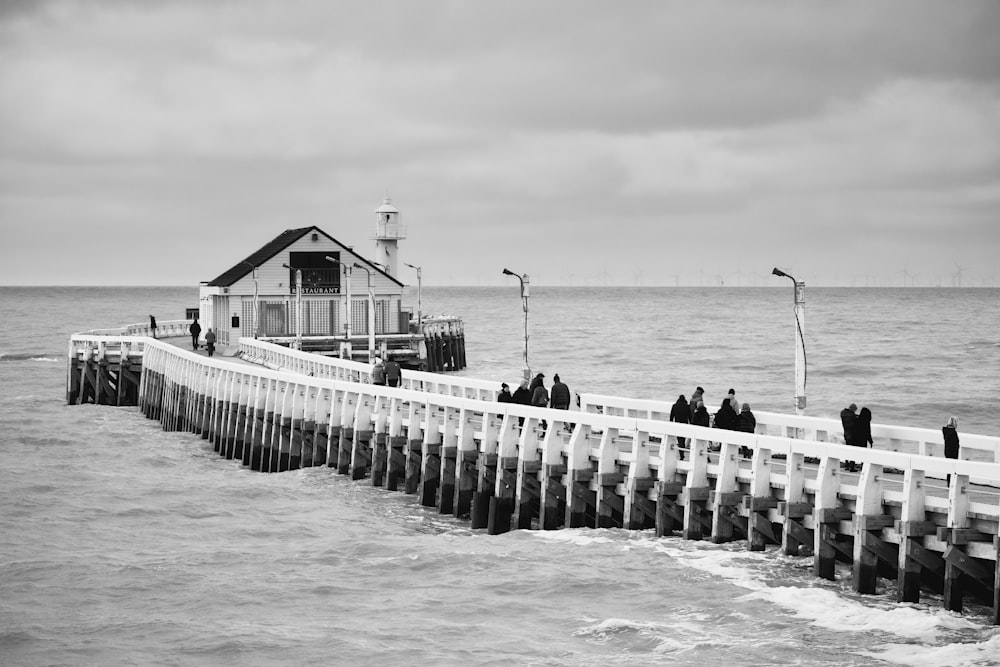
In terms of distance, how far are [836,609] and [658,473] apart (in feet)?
15.5

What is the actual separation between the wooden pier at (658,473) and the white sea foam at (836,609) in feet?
0.97

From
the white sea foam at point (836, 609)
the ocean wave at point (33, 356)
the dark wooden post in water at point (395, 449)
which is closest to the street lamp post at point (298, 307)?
the ocean wave at point (33, 356)

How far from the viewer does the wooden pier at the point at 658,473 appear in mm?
18438

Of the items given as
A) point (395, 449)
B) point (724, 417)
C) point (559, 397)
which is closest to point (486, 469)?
point (559, 397)

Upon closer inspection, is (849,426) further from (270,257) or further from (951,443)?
(270,257)

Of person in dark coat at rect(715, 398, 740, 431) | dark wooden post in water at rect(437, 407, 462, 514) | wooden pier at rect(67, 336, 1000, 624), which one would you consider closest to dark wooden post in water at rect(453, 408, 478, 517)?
wooden pier at rect(67, 336, 1000, 624)

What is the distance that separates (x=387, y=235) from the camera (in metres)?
86.7

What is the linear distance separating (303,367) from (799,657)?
31.2m

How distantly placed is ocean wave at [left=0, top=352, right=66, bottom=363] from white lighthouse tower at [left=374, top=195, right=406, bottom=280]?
2371cm

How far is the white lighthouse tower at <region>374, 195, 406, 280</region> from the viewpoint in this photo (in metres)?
86.8

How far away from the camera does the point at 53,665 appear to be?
713 inches

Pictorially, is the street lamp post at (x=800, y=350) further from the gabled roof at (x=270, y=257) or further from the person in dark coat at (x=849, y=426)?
the gabled roof at (x=270, y=257)

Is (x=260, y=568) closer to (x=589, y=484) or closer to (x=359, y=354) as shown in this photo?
(x=589, y=484)

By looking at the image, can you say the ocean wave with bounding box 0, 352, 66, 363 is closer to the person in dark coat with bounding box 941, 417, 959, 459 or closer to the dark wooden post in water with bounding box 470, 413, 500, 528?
the dark wooden post in water with bounding box 470, 413, 500, 528
